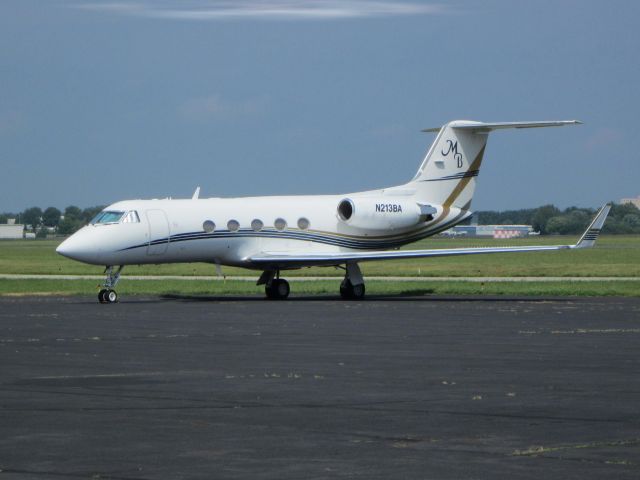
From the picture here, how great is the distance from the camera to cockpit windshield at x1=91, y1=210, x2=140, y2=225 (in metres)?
35.2

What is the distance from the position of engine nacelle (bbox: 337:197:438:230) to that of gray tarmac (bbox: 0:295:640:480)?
494 inches

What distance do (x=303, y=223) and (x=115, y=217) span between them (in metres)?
5.86

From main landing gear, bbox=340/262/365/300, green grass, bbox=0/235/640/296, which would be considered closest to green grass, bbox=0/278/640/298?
green grass, bbox=0/235/640/296

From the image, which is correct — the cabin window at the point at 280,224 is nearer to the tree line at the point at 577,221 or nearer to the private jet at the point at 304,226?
the private jet at the point at 304,226

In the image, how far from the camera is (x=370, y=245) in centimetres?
3919

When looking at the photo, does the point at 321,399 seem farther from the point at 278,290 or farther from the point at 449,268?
the point at 449,268

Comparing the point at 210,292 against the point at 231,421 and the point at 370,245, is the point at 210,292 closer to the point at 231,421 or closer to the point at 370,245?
the point at 370,245

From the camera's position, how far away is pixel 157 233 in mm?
35375

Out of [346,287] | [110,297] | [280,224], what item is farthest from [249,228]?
[110,297]

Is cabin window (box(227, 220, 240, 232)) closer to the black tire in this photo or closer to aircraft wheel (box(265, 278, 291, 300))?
aircraft wheel (box(265, 278, 291, 300))

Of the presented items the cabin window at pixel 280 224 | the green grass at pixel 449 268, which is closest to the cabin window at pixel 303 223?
the cabin window at pixel 280 224

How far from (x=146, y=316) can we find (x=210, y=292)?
11.3 m

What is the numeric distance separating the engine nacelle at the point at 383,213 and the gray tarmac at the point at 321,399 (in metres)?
12.6

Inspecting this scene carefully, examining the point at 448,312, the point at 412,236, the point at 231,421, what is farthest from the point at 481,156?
the point at 231,421
